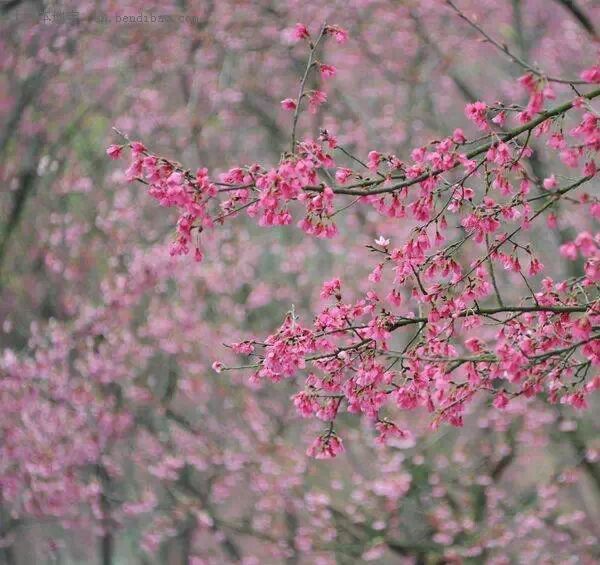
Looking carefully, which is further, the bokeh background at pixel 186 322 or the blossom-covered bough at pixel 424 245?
the bokeh background at pixel 186 322

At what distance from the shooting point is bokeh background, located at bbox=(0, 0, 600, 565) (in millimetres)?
9984

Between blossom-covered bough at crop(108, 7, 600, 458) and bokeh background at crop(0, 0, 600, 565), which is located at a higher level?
bokeh background at crop(0, 0, 600, 565)

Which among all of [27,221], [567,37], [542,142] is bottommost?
[27,221]

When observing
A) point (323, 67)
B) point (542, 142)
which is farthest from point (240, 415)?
point (323, 67)

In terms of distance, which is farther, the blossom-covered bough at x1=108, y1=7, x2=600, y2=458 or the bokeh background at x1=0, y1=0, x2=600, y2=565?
the bokeh background at x1=0, y1=0, x2=600, y2=565

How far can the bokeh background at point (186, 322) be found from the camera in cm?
998

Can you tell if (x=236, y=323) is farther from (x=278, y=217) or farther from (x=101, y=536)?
(x=278, y=217)

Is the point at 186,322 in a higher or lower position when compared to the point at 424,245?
higher

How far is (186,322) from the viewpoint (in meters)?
11.0

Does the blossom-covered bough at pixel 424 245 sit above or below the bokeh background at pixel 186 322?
below

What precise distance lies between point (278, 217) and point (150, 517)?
9.52 metres

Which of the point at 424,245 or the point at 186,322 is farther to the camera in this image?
the point at 186,322

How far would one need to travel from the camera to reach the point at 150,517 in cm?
1203

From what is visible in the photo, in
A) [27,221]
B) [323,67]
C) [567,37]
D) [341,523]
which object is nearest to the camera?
[323,67]
